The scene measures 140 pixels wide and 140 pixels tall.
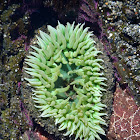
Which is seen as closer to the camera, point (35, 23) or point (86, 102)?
point (86, 102)

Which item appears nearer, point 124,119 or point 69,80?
point 124,119

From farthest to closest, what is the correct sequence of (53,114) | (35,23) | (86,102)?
(35,23) < (86,102) < (53,114)

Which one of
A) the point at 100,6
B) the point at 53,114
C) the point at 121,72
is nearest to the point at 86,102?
the point at 53,114

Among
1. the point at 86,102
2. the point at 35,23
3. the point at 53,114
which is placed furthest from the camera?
the point at 35,23

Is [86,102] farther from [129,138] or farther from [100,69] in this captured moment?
[129,138]

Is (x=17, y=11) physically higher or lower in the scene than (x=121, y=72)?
higher
